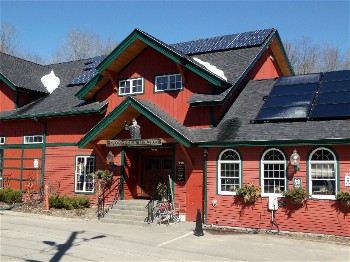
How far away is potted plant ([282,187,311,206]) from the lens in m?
14.1

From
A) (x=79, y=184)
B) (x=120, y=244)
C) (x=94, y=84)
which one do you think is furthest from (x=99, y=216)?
(x=94, y=84)

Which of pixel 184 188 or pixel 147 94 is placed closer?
pixel 184 188

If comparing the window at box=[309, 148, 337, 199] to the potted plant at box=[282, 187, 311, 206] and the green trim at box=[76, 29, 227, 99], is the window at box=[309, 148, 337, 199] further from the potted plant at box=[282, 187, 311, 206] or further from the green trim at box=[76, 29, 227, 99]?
the green trim at box=[76, 29, 227, 99]

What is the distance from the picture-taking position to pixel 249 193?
15031mm

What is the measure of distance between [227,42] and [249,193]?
1055cm

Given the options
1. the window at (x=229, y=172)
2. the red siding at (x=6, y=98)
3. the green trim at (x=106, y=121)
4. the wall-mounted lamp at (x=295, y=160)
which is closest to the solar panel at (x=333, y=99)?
the wall-mounted lamp at (x=295, y=160)

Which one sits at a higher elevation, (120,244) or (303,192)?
(303,192)

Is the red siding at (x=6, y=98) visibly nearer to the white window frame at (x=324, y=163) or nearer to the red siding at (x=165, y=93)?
the red siding at (x=165, y=93)

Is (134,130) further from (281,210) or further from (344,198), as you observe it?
(344,198)

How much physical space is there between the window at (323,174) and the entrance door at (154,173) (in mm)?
7156

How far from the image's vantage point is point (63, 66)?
1123 inches

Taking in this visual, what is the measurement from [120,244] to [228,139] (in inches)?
232

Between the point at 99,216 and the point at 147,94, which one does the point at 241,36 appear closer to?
the point at 147,94

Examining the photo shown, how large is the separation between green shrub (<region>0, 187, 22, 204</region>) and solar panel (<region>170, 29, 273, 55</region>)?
12.3 meters
